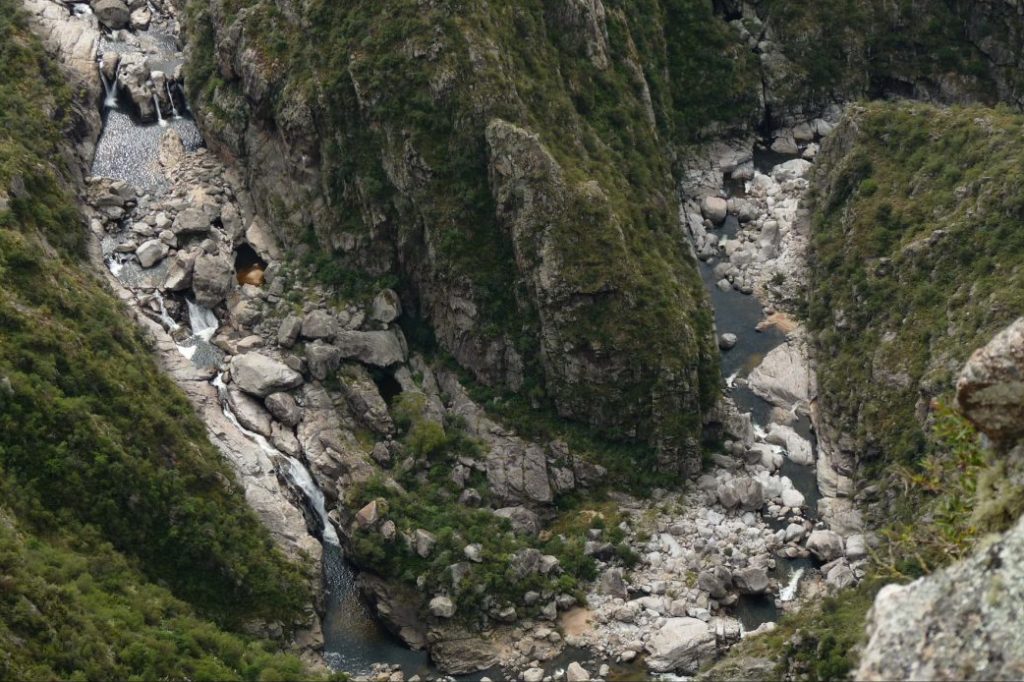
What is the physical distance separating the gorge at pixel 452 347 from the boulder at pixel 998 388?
15.7 m

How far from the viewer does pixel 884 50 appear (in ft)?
344

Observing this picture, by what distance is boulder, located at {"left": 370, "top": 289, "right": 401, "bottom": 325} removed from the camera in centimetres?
7894

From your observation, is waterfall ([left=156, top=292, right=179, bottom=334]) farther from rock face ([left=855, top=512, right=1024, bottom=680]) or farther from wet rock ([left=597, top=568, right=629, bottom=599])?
rock face ([left=855, top=512, right=1024, bottom=680])

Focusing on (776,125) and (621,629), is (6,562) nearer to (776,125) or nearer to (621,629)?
(621,629)

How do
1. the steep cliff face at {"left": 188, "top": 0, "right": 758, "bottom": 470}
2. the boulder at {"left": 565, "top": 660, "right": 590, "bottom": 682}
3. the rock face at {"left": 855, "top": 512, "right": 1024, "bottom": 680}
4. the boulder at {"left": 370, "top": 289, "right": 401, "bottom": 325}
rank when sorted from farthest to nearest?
the boulder at {"left": 370, "top": 289, "right": 401, "bottom": 325} → the steep cliff face at {"left": 188, "top": 0, "right": 758, "bottom": 470} → the boulder at {"left": 565, "top": 660, "right": 590, "bottom": 682} → the rock face at {"left": 855, "top": 512, "right": 1024, "bottom": 680}

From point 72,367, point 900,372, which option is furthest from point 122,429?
point 900,372

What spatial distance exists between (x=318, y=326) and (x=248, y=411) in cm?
729

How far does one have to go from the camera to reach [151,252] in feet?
269

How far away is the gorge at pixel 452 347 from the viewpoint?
6359 centimetres

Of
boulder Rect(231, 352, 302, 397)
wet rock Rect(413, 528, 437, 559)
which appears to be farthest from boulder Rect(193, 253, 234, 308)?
wet rock Rect(413, 528, 437, 559)

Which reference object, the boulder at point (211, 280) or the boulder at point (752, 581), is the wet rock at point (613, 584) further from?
the boulder at point (211, 280)

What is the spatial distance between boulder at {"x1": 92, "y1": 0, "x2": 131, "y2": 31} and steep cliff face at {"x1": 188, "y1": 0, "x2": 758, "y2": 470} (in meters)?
15.9

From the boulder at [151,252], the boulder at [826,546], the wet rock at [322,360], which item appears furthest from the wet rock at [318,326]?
the boulder at [826,546]

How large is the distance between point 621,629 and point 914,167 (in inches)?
A: 1517
